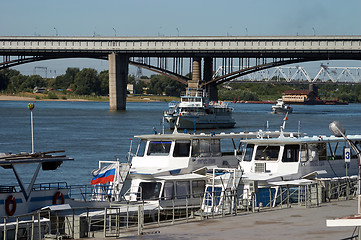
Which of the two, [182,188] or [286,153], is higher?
[286,153]

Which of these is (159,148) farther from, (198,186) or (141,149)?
(198,186)

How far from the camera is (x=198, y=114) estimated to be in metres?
110

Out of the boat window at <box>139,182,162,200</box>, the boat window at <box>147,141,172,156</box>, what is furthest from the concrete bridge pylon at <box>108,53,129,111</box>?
the boat window at <box>139,182,162,200</box>

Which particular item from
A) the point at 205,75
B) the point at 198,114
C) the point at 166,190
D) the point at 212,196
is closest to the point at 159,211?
the point at 212,196

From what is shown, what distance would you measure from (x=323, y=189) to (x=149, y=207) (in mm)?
8029

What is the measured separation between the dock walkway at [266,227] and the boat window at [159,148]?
25.7ft

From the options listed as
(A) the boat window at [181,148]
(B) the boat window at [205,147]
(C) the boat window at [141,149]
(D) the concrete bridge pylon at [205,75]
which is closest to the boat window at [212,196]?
(A) the boat window at [181,148]

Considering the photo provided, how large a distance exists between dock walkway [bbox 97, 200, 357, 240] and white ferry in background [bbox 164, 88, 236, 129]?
7745 centimetres

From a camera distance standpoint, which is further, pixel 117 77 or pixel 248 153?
pixel 117 77

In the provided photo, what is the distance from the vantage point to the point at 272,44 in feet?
446

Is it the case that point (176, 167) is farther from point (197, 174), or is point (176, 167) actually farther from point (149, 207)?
point (149, 207)

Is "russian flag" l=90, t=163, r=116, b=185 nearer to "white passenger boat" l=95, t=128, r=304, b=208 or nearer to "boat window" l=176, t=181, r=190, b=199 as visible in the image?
"white passenger boat" l=95, t=128, r=304, b=208

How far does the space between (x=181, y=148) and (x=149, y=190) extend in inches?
196

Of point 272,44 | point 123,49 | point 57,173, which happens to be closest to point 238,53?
point 272,44
